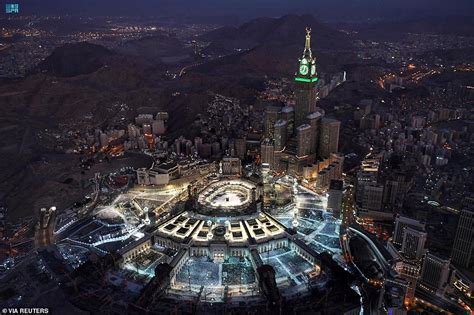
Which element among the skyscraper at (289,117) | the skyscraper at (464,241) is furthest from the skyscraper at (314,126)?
the skyscraper at (464,241)

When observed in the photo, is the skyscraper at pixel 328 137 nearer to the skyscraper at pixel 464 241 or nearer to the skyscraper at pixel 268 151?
the skyscraper at pixel 268 151

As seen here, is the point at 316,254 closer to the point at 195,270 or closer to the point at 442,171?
the point at 195,270

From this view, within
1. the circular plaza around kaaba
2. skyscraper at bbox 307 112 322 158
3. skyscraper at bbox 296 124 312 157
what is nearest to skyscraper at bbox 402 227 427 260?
the circular plaza around kaaba

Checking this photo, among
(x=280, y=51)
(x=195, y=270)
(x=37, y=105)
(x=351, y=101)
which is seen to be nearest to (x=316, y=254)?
(x=195, y=270)

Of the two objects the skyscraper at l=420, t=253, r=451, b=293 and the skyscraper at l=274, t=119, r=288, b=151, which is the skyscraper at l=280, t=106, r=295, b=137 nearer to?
the skyscraper at l=274, t=119, r=288, b=151

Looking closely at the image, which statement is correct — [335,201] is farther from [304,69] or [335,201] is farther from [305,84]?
[304,69]

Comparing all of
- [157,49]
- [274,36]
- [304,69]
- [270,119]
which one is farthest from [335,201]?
[274,36]
